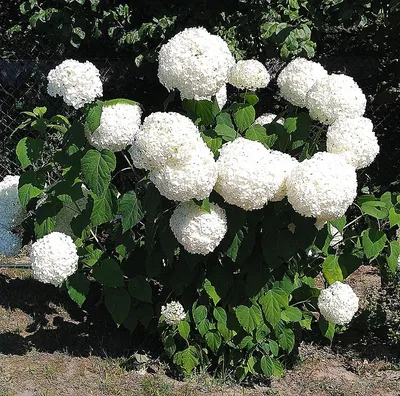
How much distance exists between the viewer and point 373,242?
10.8 ft

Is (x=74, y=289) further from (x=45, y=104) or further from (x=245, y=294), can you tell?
(x=45, y=104)

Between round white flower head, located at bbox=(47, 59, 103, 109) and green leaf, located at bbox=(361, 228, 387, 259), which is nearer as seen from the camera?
round white flower head, located at bbox=(47, 59, 103, 109)

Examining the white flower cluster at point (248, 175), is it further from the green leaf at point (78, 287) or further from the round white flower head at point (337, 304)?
the green leaf at point (78, 287)

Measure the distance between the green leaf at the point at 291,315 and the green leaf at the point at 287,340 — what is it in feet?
0.29

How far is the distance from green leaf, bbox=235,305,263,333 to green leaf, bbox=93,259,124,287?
22.3 inches

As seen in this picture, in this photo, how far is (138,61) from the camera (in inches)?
201

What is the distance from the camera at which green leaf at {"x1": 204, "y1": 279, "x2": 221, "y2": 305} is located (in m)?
3.38

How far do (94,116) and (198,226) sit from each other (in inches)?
24.9

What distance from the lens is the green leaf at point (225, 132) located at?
10.3 ft

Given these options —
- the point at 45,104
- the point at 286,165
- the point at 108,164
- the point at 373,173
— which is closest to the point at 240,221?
the point at 286,165

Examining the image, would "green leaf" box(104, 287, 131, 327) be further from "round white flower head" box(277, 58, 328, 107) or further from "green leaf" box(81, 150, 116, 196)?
"round white flower head" box(277, 58, 328, 107)

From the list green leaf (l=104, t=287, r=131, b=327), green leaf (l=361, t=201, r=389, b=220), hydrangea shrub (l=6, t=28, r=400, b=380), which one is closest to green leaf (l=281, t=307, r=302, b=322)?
hydrangea shrub (l=6, t=28, r=400, b=380)

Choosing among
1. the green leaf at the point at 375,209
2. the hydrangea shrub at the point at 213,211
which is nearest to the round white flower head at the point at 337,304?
the hydrangea shrub at the point at 213,211

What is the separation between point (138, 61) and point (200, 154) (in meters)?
2.47
